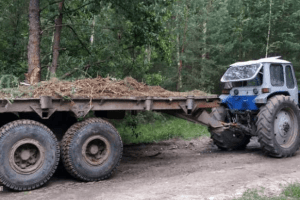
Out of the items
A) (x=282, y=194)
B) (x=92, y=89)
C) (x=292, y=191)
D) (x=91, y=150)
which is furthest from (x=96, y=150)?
(x=292, y=191)

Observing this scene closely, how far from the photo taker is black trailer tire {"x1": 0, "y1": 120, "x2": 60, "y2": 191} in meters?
5.75

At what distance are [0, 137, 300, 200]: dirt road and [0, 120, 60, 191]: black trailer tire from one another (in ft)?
0.75

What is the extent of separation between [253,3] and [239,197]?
2171 centimetres

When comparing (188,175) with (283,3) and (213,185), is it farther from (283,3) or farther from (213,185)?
(283,3)

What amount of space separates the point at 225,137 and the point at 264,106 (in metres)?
1.69

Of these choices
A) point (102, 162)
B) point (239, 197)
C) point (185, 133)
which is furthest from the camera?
point (185, 133)

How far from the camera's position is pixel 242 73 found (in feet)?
30.4

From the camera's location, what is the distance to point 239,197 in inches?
211

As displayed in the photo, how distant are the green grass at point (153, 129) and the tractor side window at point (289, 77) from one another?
14.9 feet

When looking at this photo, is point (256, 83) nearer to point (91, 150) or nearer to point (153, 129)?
point (91, 150)

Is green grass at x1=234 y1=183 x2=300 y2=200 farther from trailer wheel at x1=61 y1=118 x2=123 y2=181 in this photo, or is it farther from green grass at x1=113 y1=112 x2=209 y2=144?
green grass at x1=113 y1=112 x2=209 y2=144

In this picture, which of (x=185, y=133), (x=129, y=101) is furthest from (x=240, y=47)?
(x=129, y=101)

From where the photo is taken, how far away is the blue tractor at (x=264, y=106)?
27.9ft

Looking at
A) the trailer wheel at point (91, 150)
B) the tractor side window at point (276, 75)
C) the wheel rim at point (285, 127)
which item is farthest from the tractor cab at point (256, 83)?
the trailer wheel at point (91, 150)
